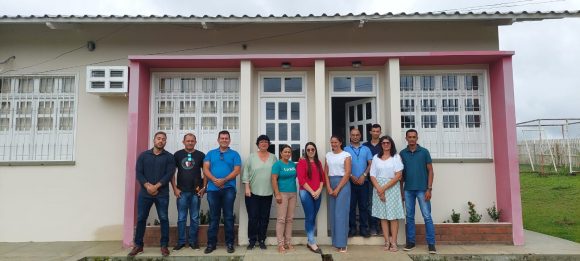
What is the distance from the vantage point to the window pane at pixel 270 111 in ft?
21.0

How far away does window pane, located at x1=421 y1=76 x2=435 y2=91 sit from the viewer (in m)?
6.46

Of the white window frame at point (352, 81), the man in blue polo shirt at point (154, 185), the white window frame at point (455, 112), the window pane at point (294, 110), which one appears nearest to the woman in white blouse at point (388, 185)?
the white window frame at point (455, 112)

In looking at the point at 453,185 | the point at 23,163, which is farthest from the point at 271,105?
the point at 23,163

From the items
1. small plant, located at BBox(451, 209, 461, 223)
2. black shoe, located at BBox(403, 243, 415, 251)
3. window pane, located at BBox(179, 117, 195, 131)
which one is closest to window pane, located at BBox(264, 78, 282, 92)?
window pane, located at BBox(179, 117, 195, 131)

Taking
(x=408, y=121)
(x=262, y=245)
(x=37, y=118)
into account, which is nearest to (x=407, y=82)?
(x=408, y=121)

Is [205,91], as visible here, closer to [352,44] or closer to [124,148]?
[124,148]

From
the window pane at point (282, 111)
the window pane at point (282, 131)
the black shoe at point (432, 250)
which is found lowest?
the black shoe at point (432, 250)

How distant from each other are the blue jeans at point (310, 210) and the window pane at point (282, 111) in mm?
1511

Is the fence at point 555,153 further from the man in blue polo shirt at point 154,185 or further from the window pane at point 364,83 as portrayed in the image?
the man in blue polo shirt at point 154,185

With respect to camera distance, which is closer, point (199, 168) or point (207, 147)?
point (199, 168)

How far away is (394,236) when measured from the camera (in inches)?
212

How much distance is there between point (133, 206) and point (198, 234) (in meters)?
1.04

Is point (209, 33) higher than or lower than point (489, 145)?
higher

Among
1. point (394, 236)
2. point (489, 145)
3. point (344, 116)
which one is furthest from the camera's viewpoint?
point (344, 116)
